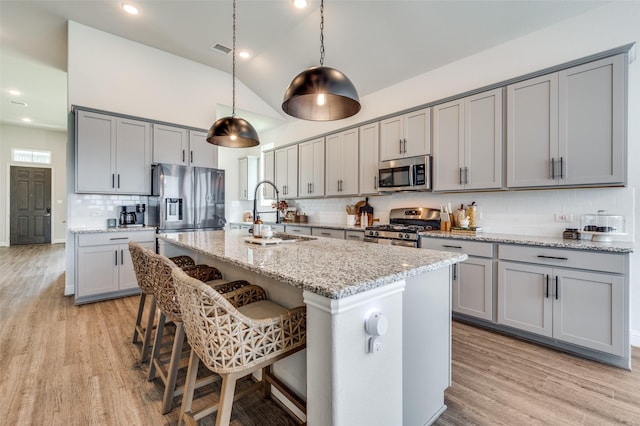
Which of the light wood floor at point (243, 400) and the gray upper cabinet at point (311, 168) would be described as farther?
the gray upper cabinet at point (311, 168)

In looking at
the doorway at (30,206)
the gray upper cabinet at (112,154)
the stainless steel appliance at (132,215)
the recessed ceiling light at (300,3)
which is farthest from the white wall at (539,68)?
the doorway at (30,206)

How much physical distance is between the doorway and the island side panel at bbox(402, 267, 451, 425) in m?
10.7

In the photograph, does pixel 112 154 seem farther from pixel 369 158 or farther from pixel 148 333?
pixel 369 158

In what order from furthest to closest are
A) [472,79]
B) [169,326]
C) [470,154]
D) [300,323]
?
[472,79], [470,154], [169,326], [300,323]

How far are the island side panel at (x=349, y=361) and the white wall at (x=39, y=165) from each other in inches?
373

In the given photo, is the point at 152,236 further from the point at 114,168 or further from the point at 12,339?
the point at 12,339

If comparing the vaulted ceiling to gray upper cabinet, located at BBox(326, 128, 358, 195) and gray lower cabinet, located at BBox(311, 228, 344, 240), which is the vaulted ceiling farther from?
gray lower cabinet, located at BBox(311, 228, 344, 240)

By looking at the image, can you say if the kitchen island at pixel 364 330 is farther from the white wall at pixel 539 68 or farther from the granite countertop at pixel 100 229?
the granite countertop at pixel 100 229

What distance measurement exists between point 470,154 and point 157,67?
4702 mm

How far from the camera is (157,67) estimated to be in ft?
14.9

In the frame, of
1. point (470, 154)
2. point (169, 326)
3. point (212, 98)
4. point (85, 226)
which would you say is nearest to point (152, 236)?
point (85, 226)

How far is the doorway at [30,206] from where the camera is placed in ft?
25.7

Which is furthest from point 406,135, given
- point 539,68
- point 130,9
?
point 130,9

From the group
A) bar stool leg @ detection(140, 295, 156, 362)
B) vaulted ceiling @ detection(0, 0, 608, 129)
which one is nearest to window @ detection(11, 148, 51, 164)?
vaulted ceiling @ detection(0, 0, 608, 129)
